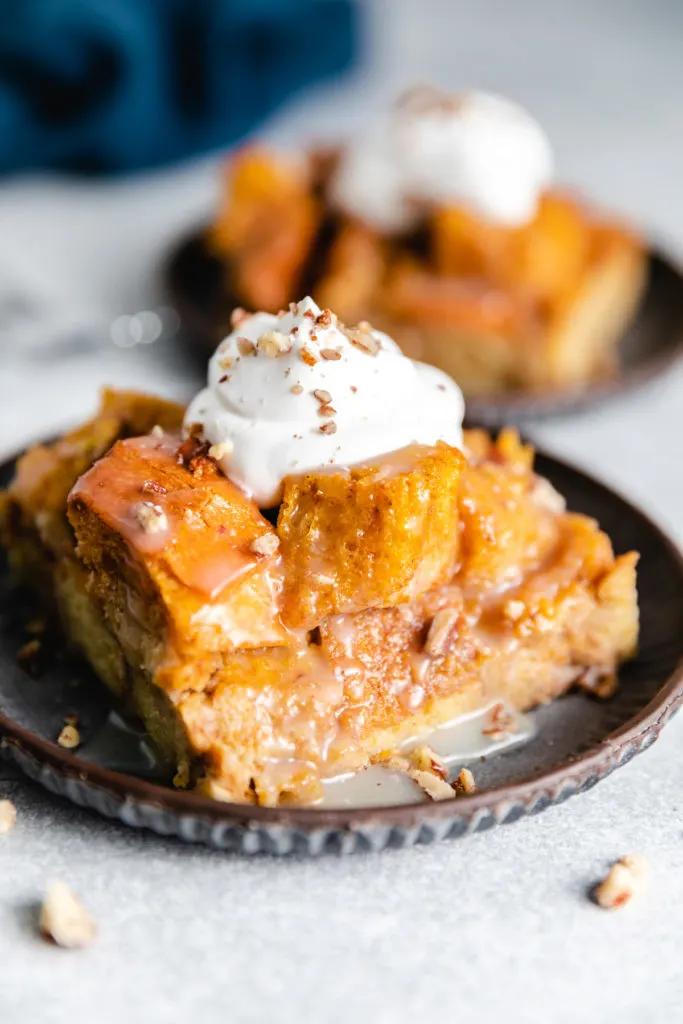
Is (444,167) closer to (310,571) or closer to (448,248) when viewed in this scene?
(448,248)

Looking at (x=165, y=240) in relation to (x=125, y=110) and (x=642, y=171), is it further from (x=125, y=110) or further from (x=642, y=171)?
(x=642, y=171)

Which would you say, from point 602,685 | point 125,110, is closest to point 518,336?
point 602,685

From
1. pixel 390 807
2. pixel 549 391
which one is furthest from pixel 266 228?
pixel 390 807

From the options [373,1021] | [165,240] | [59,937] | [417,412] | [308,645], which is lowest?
[165,240]

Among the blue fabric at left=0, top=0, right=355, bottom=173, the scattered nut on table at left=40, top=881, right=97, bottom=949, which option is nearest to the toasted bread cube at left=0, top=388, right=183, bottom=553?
the scattered nut on table at left=40, top=881, right=97, bottom=949

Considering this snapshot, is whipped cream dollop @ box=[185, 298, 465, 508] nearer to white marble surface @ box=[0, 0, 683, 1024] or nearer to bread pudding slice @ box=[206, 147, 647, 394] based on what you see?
white marble surface @ box=[0, 0, 683, 1024]
